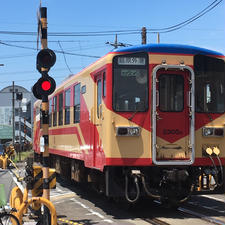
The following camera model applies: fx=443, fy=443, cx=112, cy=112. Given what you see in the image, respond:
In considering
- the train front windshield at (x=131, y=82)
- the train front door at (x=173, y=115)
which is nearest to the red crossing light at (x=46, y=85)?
the train front windshield at (x=131, y=82)

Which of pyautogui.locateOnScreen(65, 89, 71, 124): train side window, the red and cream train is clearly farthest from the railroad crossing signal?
pyautogui.locateOnScreen(65, 89, 71, 124): train side window

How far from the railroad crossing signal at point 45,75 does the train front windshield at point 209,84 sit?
3.14 m

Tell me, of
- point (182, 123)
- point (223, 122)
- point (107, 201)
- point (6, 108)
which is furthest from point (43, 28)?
point (6, 108)

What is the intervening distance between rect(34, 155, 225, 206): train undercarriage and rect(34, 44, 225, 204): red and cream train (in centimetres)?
2

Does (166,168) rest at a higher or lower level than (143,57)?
lower

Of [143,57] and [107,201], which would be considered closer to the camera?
[143,57]

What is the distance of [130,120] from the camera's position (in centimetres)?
917

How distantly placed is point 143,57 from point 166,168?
Result: 7.82ft

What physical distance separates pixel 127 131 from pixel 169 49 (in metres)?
1.99

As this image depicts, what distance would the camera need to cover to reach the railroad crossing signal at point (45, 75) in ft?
28.2

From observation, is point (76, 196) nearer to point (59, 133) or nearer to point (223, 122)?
point (59, 133)

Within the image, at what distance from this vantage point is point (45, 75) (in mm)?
8711

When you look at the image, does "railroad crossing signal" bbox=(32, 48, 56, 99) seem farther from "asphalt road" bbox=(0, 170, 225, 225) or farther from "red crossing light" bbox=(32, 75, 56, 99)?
"asphalt road" bbox=(0, 170, 225, 225)

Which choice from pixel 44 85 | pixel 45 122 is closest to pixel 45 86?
pixel 44 85
